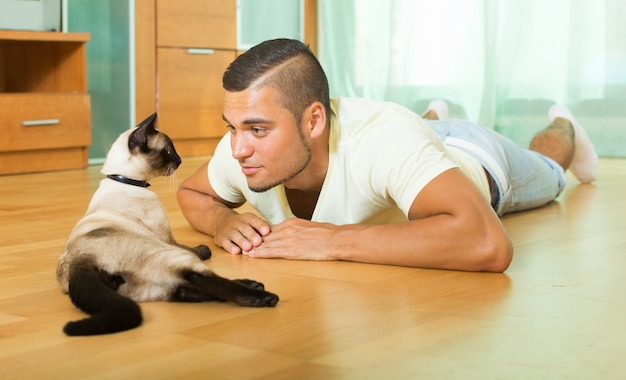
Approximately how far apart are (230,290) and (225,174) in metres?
0.84

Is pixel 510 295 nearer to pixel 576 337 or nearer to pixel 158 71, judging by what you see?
pixel 576 337

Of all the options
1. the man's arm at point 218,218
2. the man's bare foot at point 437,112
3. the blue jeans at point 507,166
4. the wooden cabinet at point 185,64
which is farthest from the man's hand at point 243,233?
→ the wooden cabinet at point 185,64

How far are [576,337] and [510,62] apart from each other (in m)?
4.14

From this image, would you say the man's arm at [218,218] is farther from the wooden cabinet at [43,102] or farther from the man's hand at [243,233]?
A: the wooden cabinet at [43,102]

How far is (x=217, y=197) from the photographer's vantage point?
2449 mm

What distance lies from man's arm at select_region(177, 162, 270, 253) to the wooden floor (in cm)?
5

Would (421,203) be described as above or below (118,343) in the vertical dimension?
above

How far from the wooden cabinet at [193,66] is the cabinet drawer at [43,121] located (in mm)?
665

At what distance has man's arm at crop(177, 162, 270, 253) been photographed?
212 cm

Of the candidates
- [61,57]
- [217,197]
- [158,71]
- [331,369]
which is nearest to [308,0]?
[158,71]

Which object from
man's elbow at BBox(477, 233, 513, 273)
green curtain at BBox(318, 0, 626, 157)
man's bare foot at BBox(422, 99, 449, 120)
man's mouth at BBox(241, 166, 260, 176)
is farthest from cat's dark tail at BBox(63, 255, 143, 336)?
green curtain at BBox(318, 0, 626, 157)

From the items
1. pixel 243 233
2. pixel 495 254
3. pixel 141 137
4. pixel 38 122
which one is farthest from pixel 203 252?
pixel 38 122

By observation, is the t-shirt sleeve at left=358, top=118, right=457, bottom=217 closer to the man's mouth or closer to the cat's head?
the man's mouth

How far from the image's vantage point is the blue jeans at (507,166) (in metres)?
2.59
